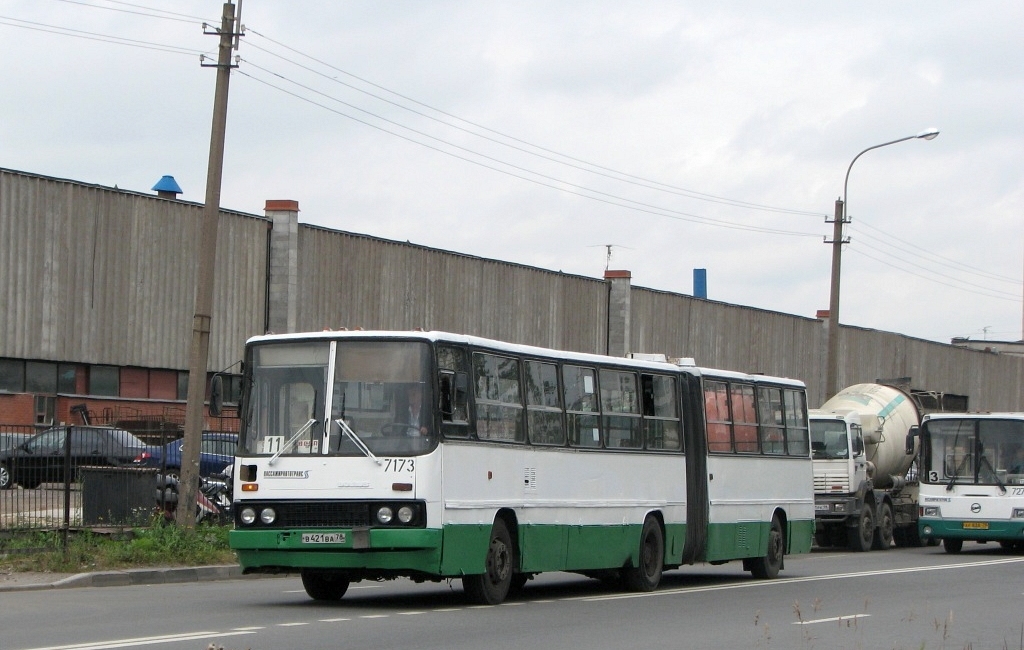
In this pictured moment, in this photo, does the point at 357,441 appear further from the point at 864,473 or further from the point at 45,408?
the point at 45,408

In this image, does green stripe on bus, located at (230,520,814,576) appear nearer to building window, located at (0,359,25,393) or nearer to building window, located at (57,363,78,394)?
building window, located at (0,359,25,393)

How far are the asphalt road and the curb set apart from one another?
0.26 meters

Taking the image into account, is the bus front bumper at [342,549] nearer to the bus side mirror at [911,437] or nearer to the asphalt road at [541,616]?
the asphalt road at [541,616]

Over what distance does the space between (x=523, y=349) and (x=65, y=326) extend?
27.0 meters

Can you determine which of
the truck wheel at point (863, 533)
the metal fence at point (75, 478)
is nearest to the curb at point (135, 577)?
the metal fence at point (75, 478)

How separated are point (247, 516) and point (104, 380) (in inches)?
1130

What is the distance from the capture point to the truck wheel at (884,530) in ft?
108

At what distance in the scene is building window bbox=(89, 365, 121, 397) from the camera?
1678 inches

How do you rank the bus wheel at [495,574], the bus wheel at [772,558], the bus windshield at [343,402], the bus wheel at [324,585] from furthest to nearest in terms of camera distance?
the bus wheel at [772,558] → the bus wheel at [324,585] → the bus wheel at [495,574] → the bus windshield at [343,402]

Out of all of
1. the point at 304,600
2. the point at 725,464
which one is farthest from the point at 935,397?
the point at 304,600

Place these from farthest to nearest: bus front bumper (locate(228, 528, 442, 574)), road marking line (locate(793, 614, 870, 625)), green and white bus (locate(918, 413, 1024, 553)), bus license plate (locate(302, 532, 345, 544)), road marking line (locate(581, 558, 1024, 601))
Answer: green and white bus (locate(918, 413, 1024, 553))
road marking line (locate(581, 558, 1024, 601))
bus license plate (locate(302, 532, 345, 544))
bus front bumper (locate(228, 528, 442, 574))
road marking line (locate(793, 614, 870, 625))

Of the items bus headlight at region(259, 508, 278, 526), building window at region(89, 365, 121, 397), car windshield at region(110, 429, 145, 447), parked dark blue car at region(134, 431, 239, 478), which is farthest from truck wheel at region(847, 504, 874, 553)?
building window at region(89, 365, 121, 397)

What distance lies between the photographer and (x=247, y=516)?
607 inches

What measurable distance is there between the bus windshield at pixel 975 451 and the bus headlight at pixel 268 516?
58.9 feet
